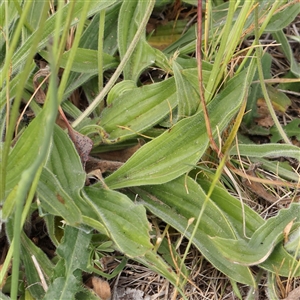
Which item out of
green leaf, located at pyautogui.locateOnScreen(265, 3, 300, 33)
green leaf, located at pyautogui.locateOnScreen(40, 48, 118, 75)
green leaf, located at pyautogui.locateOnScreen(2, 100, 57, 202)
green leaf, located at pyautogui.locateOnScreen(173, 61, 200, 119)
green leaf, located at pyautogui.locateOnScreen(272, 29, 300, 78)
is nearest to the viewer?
green leaf, located at pyautogui.locateOnScreen(2, 100, 57, 202)

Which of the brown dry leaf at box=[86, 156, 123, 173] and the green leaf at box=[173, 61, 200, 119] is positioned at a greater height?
the green leaf at box=[173, 61, 200, 119]

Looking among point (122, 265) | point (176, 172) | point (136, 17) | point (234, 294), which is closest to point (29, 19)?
point (136, 17)

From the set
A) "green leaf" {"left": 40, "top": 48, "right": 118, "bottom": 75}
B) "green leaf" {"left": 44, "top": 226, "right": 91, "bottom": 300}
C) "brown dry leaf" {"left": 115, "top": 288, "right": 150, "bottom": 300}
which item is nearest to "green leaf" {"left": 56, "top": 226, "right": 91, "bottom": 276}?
"green leaf" {"left": 44, "top": 226, "right": 91, "bottom": 300}

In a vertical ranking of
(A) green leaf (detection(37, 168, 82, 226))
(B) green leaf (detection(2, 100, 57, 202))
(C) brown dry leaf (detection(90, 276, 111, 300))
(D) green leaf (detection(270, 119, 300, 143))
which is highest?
(B) green leaf (detection(2, 100, 57, 202))

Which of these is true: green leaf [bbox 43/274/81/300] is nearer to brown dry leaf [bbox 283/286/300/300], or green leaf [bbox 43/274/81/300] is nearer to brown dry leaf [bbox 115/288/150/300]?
brown dry leaf [bbox 115/288/150/300]

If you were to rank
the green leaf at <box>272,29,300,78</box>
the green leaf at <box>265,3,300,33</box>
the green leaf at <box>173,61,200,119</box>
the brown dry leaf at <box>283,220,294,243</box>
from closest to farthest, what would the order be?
1. the brown dry leaf at <box>283,220,294,243</box>
2. the green leaf at <box>173,61,200,119</box>
3. the green leaf at <box>265,3,300,33</box>
4. the green leaf at <box>272,29,300,78</box>

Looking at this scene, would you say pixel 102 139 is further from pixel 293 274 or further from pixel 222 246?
pixel 293 274

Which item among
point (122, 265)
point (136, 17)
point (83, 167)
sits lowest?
point (122, 265)

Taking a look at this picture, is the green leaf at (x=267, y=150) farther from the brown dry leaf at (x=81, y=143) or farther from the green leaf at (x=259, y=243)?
the brown dry leaf at (x=81, y=143)
